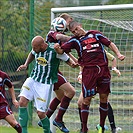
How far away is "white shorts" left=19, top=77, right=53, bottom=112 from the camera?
9.64m

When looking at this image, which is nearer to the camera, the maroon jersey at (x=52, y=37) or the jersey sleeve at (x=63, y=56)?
the jersey sleeve at (x=63, y=56)

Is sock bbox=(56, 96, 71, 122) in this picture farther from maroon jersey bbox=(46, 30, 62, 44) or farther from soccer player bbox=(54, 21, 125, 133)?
maroon jersey bbox=(46, 30, 62, 44)

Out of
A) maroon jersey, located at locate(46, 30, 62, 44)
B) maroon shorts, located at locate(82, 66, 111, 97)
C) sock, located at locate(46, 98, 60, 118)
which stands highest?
maroon jersey, located at locate(46, 30, 62, 44)

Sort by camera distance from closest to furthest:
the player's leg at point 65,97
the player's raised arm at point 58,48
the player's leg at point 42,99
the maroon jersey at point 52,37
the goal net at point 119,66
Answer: the player's raised arm at point 58,48 → the player's leg at point 42,99 → the maroon jersey at point 52,37 → the player's leg at point 65,97 → the goal net at point 119,66

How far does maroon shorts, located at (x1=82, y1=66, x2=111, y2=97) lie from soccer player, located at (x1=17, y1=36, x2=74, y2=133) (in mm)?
633

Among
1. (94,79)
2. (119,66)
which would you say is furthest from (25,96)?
(119,66)

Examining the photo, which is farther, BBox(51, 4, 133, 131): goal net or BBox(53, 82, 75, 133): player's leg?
BBox(51, 4, 133, 131): goal net

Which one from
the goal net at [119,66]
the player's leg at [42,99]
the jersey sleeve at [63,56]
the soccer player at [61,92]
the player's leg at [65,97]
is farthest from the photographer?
the goal net at [119,66]

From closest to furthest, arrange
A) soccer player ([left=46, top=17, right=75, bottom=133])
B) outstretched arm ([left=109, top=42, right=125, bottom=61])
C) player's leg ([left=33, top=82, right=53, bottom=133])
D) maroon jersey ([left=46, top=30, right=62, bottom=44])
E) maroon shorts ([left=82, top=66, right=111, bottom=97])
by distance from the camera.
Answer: outstretched arm ([left=109, top=42, right=125, bottom=61]) → maroon shorts ([left=82, top=66, right=111, bottom=97]) → player's leg ([left=33, top=82, right=53, bottom=133]) → maroon jersey ([left=46, top=30, right=62, bottom=44]) → soccer player ([left=46, top=17, right=75, bottom=133])

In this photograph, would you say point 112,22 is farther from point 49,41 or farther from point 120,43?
point 49,41

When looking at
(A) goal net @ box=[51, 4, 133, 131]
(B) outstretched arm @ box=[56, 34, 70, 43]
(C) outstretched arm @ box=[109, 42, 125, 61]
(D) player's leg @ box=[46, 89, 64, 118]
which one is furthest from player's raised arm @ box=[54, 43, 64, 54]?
(A) goal net @ box=[51, 4, 133, 131]

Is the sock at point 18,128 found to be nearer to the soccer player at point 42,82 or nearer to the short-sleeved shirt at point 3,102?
the soccer player at point 42,82

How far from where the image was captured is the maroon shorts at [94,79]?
9.34 m

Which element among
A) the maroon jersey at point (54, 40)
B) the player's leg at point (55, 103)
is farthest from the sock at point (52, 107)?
the maroon jersey at point (54, 40)
